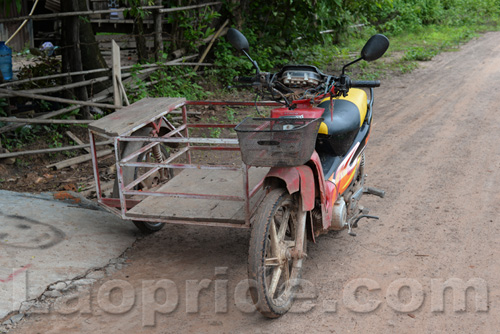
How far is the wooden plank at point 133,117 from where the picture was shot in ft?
12.2

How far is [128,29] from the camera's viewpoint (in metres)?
11.7

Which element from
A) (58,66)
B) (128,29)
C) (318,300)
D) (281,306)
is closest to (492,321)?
(318,300)

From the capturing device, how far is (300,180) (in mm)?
3291

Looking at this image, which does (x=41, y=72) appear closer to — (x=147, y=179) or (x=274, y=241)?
(x=147, y=179)

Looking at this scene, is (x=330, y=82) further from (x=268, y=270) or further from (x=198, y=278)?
(x=198, y=278)

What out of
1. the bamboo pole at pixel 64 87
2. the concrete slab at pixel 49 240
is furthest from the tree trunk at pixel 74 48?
the concrete slab at pixel 49 240

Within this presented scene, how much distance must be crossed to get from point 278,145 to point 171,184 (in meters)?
1.65

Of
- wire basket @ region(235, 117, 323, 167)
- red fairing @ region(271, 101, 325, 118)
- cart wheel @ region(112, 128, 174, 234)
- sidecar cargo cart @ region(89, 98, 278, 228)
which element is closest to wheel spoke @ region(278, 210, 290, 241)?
sidecar cargo cart @ region(89, 98, 278, 228)

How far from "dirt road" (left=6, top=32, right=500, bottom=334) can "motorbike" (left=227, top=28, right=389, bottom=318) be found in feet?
0.87

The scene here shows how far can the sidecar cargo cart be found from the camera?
11.8 feet

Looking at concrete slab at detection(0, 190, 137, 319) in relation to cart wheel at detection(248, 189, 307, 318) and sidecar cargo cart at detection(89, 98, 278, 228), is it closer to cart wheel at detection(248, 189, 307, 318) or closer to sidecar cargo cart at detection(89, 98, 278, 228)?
sidecar cargo cart at detection(89, 98, 278, 228)

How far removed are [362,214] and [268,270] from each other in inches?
49.7

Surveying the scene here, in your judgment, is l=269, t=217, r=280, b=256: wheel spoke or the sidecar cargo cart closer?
l=269, t=217, r=280, b=256: wheel spoke

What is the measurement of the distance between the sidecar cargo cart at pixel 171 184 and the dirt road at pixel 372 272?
448 millimetres
